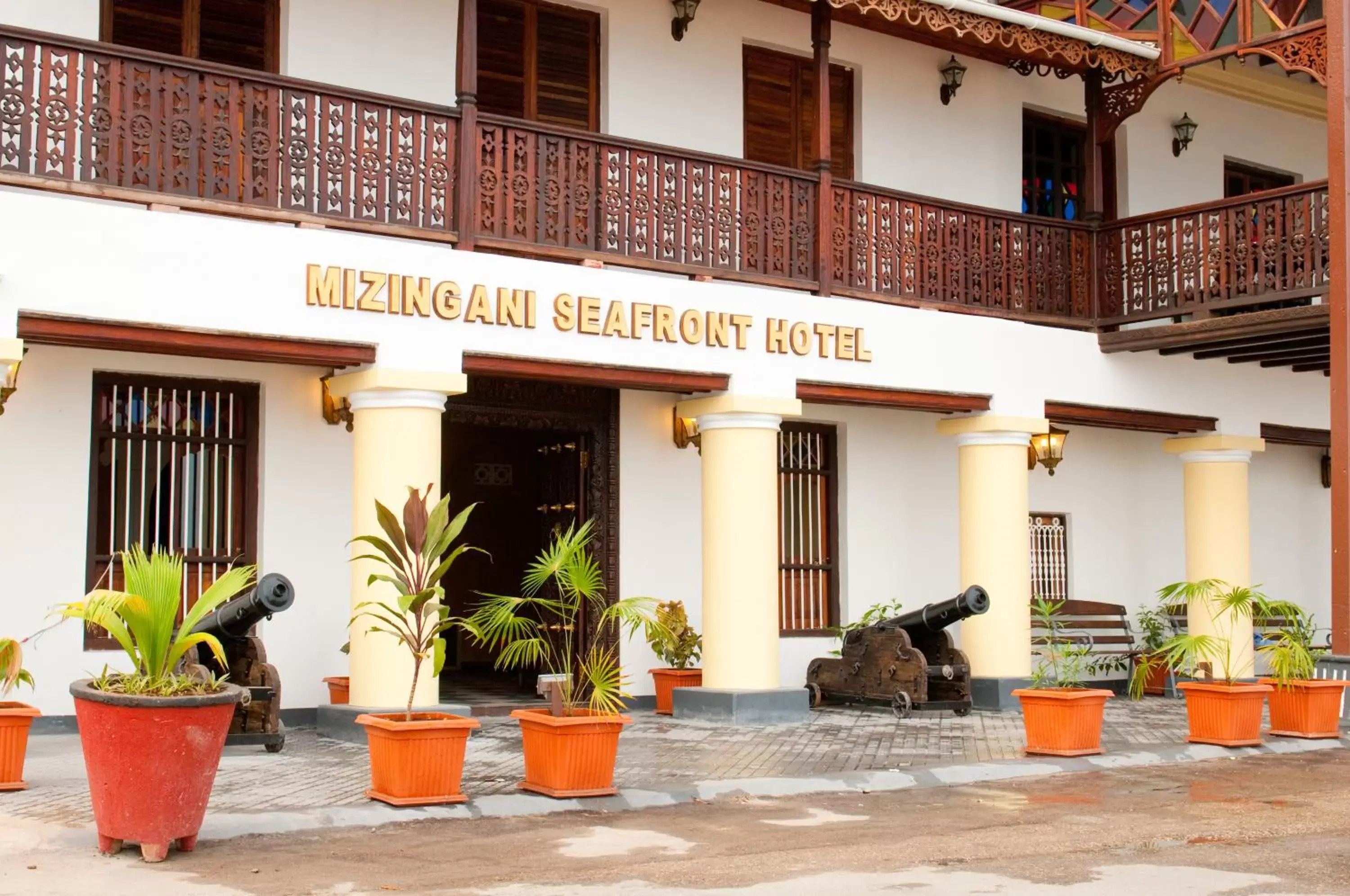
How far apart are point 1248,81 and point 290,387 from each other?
1240cm

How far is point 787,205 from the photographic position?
14188mm

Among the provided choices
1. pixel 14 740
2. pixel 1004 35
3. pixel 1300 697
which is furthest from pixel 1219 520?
pixel 14 740

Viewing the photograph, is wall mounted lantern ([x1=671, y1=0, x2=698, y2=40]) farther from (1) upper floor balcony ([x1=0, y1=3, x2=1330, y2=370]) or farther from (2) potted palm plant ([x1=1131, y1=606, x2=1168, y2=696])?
(2) potted palm plant ([x1=1131, y1=606, x2=1168, y2=696])

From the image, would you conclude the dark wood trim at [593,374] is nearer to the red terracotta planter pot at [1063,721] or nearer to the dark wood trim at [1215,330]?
the red terracotta planter pot at [1063,721]

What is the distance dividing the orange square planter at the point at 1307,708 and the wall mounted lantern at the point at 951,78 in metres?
7.13

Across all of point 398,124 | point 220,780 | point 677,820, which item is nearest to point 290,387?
point 398,124

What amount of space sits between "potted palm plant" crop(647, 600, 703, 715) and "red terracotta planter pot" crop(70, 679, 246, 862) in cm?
724

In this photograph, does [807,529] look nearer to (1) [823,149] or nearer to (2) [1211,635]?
(1) [823,149]

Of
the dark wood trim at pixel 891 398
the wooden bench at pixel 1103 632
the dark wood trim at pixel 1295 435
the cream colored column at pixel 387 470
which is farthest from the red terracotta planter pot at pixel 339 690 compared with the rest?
the dark wood trim at pixel 1295 435

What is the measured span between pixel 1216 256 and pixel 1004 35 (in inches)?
121

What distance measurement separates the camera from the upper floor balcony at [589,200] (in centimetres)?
1093

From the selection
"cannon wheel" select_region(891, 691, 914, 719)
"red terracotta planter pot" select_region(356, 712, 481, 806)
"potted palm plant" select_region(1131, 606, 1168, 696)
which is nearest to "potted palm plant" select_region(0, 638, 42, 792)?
"red terracotta planter pot" select_region(356, 712, 481, 806)

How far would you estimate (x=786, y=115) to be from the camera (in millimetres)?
16188

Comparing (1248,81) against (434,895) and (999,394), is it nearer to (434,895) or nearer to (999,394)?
(999,394)
